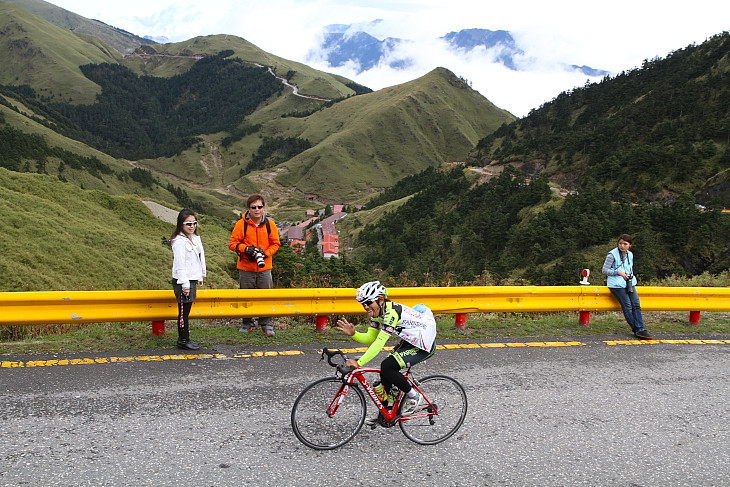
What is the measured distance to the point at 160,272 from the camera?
87.9ft

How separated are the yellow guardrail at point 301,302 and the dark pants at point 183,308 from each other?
1.07 feet

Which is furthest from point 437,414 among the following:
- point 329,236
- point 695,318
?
point 329,236

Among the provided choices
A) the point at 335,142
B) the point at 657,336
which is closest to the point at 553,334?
the point at 657,336

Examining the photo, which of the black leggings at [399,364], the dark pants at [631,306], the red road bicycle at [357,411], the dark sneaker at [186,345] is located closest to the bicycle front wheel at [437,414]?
the red road bicycle at [357,411]

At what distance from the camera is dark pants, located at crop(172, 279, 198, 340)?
654 centimetres

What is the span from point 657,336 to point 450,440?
5361 millimetres

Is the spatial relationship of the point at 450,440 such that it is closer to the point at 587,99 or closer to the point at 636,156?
the point at 636,156

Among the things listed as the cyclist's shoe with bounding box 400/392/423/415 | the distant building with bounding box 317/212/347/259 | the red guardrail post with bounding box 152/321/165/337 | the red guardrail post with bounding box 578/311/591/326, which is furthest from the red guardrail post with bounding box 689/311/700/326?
the distant building with bounding box 317/212/347/259

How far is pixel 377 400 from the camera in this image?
4.50m

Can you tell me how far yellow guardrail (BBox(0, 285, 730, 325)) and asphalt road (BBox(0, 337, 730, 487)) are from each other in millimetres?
720

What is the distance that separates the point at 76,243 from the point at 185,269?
2190 cm

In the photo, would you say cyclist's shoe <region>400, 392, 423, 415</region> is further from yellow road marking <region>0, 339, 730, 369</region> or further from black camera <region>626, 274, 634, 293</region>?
black camera <region>626, 274, 634, 293</region>

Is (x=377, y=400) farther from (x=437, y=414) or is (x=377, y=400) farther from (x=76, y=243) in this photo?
(x=76, y=243)

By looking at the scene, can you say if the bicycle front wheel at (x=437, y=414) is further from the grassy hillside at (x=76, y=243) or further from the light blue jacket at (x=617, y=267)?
the grassy hillside at (x=76, y=243)
